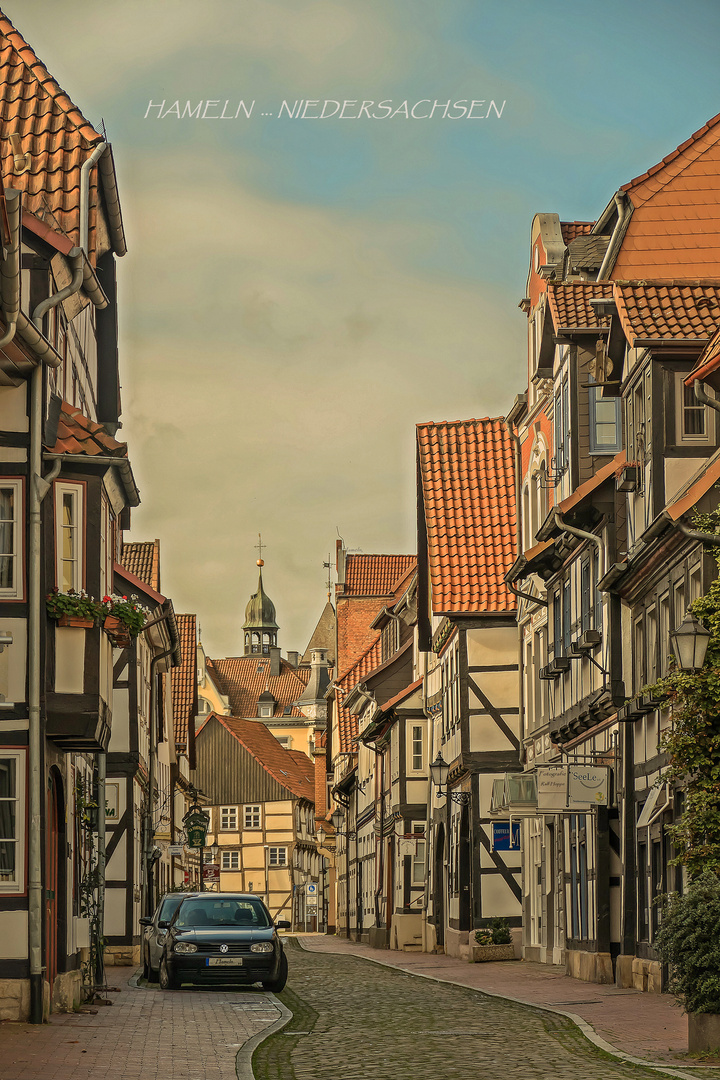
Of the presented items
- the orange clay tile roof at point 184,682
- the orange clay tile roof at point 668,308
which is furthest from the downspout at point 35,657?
the orange clay tile roof at point 184,682

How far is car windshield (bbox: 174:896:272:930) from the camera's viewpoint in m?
23.9

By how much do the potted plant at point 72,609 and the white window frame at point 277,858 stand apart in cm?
7589

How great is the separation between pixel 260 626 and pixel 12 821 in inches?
6014

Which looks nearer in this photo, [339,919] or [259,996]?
[259,996]

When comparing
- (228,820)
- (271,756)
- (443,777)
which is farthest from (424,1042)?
(271,756)

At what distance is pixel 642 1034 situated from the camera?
573 inches

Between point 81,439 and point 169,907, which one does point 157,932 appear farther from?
point 81,439

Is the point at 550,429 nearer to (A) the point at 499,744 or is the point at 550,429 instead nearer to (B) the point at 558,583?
(B) the point at 558,583

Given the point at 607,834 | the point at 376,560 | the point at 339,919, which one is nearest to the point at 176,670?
the point at 376,560

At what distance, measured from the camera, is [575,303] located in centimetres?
2559

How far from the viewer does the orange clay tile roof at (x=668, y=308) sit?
68.8ft

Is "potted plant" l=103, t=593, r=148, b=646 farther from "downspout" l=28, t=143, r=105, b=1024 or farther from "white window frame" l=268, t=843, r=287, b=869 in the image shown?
"white window frame" l=268, t=843, r=287, b=869

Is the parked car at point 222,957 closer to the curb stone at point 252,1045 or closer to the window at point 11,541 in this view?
the curb stone at point 252,1045

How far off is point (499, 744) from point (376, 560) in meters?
35.6
